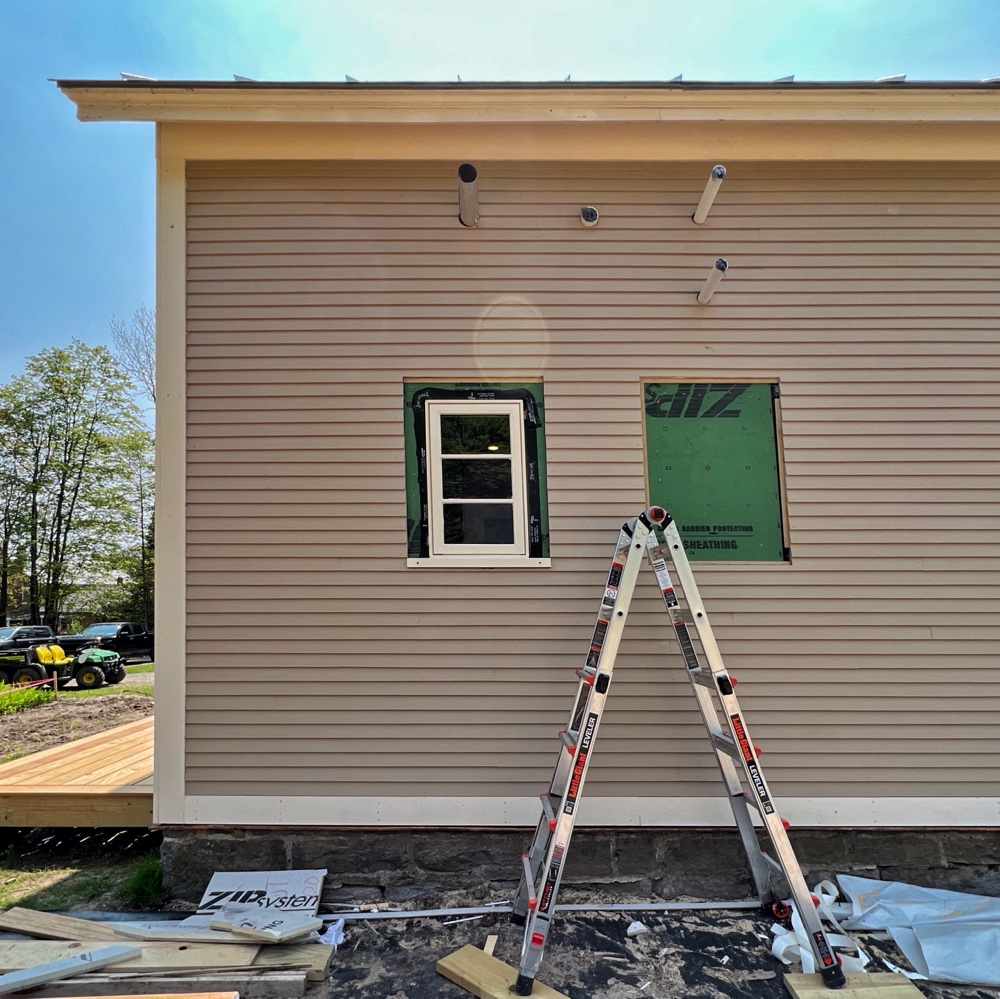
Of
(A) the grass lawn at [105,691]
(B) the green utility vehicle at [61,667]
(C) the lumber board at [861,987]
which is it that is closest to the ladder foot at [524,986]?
(C) the lumber board at [861,987]

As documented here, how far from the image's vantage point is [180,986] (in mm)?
2250

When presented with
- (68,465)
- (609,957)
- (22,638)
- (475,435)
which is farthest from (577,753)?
(68,465)

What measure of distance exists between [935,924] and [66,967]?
137 inches

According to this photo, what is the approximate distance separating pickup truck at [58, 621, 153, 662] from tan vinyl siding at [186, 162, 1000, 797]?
10627 mm

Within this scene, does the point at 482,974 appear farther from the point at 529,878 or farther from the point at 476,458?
the point at 476,458

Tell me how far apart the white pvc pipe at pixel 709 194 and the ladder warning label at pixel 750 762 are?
7.86ft

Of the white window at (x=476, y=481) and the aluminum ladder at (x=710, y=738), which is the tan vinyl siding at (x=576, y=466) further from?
the aluminum ladder at (x=710, y=738)

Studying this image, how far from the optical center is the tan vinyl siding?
3043 mm

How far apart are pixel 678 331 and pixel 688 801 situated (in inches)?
92.6

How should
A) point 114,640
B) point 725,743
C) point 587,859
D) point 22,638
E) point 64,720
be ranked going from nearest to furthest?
point 725,743
point 587,859
point 64,720
point 22,638
point 114,640

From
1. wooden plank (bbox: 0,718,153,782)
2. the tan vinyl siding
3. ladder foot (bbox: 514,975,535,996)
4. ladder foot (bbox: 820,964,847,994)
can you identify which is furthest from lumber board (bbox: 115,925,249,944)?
ladder foot (bbox: 820,964,847,994)

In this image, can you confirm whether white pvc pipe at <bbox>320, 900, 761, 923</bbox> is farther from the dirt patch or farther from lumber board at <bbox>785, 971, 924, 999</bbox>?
the dirt patch

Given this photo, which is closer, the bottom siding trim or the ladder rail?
the ladder rail

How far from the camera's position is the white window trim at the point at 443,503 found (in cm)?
311
